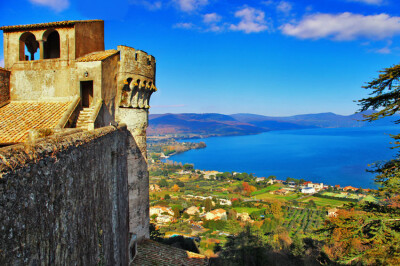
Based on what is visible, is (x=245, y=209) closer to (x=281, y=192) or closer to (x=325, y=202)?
(x=325, y=202)

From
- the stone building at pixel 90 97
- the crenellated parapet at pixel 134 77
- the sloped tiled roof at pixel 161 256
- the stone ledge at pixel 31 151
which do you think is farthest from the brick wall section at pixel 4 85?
the stone ledge at pixel 31 151

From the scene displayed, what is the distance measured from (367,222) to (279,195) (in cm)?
8527

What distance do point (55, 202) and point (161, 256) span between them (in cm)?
1017

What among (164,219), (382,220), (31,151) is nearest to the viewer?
(31,151)

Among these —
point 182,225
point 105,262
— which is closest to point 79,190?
point 105,262

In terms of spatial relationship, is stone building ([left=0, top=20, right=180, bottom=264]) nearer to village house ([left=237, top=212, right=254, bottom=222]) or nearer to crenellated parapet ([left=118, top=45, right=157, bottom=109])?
crenellated parapet ([left=118, top=45, right=157, bottom=109])

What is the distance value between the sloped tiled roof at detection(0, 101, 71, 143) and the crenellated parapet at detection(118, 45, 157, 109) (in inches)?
101

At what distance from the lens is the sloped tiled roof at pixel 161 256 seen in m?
12.2

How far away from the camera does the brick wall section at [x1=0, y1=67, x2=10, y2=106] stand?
12.5 meters

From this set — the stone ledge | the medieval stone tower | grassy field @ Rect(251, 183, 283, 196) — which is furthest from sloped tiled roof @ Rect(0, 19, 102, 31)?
grassy field @ Rect(251, 183, 283, 196)

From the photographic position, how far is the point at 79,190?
178 inches

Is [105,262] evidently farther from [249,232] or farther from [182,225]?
[182,225]

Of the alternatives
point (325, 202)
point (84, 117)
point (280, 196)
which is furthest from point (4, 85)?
point (280, 196)

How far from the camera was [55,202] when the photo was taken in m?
3.63
